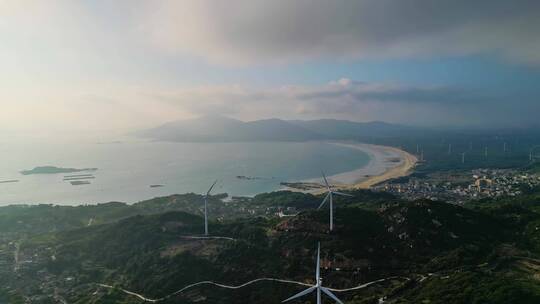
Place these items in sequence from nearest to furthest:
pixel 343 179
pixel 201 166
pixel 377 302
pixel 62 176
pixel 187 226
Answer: pixel 377 302 < pixel 187 226 < pixel 343 179 < pixel 62 176 < pixel 201 166

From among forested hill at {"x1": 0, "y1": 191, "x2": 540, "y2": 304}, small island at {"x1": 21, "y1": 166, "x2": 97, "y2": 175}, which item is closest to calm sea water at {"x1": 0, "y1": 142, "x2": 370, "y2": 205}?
small island at {"x1": 21, "y1": 166, "x2": 97, "y2": 175}

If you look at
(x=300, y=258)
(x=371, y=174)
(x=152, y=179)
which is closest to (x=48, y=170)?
(x=152, y=179)

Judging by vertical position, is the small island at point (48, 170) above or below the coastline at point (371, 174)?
above

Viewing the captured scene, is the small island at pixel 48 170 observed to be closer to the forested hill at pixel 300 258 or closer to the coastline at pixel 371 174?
the coastline at pixel 371 174

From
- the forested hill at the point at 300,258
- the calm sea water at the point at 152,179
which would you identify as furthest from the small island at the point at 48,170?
the forested hill at the point at 300,258

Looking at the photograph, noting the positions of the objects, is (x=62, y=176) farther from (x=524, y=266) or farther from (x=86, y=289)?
(x=524, y=266)

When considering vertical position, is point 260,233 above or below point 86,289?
above

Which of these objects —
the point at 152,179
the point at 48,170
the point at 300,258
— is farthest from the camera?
the point at 48,170

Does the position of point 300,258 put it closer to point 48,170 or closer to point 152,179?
point 152,179

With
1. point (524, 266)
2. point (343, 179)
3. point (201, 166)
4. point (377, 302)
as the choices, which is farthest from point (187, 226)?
point (201, 166)

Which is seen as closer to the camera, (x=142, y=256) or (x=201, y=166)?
(x=142, y=256)

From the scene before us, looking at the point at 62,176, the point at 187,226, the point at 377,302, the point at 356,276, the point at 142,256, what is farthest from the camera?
the point at 62,176
